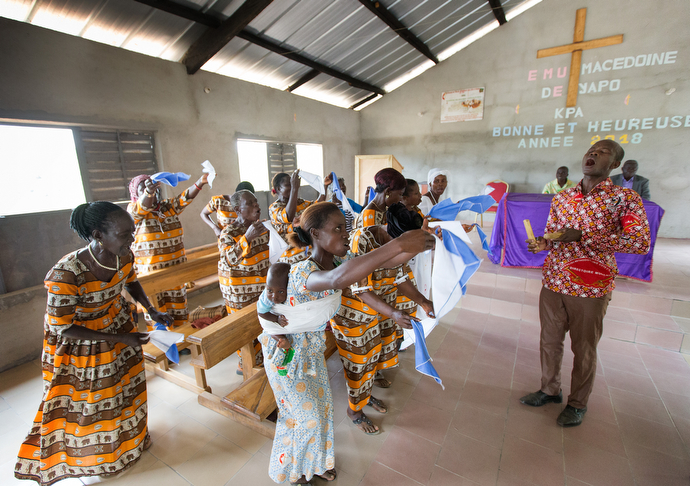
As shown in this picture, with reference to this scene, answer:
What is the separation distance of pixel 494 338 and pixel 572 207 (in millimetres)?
1872

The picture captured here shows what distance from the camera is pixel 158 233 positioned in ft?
10.6

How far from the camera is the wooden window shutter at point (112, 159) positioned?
13.1 feet

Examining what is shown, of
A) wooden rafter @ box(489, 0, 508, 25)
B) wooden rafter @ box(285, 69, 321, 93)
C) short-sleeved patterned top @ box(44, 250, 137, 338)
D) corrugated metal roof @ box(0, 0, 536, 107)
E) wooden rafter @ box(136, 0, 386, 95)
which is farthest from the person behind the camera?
wooden rafter @ box(285, 69, 321, 93)

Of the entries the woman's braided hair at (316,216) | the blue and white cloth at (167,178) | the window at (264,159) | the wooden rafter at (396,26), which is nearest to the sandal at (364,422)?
the woman's braided hair at (316,216)

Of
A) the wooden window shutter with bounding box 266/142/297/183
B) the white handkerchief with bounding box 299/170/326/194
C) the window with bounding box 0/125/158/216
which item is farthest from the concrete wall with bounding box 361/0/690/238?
the window with bounding box 0/125/158/216

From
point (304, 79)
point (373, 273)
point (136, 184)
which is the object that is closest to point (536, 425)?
point (373, 273)

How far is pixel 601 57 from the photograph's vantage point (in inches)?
281

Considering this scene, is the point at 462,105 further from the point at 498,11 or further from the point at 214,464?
the point at 214,464

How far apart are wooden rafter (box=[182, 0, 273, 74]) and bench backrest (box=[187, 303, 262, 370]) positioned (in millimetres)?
4006

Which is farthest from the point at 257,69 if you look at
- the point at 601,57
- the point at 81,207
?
the point at 601,57

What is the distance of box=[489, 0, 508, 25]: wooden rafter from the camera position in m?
6.84

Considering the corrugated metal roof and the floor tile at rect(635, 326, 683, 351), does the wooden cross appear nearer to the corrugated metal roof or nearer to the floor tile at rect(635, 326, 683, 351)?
the corrugated metal roof

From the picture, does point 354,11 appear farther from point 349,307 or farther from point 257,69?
point 349,307

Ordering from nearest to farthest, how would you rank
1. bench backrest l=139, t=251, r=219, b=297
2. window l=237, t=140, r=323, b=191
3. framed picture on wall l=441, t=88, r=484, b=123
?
bench backrest l=139, t=251, r=219, b=297
window l=237, t=140, r=323, b=191
framed picture on wall l=441, t=88, r=484, b=123
